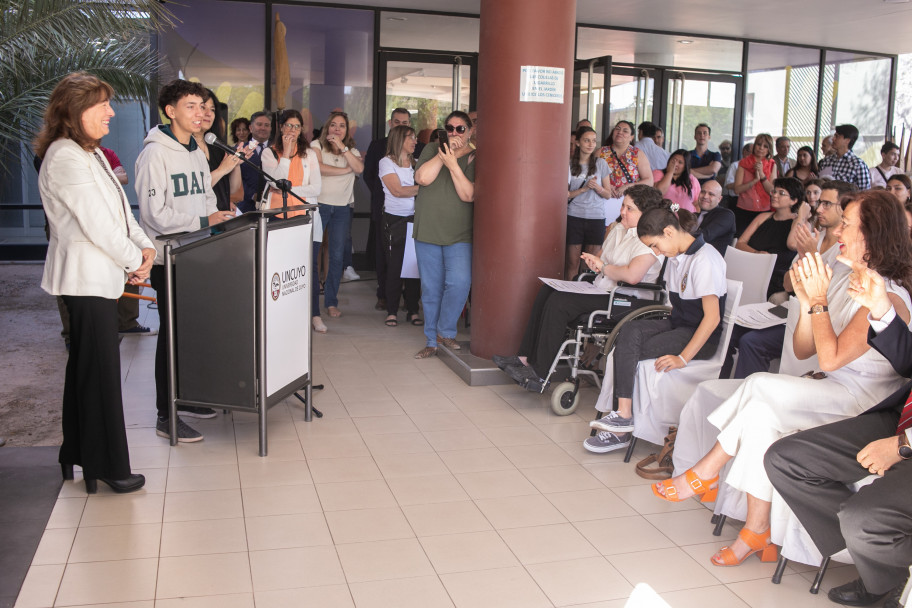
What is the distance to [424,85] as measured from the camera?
32.3 ft

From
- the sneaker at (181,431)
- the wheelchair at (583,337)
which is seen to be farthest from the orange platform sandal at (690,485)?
the sneaker at (181,431)

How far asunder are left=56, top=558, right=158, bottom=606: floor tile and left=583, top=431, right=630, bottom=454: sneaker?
82.4 inches

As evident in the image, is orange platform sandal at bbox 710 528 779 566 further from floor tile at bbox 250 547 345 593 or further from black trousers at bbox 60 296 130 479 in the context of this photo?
black trousers at bbox 60 296 130 479

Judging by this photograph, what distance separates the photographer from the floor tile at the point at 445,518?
10.9 feet

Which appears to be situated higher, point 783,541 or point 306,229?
point 306,229

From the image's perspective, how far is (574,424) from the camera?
4684mm

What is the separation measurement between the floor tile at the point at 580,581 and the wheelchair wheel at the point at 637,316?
1499 mm

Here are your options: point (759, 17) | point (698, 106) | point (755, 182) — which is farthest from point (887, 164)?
point (698, 106)

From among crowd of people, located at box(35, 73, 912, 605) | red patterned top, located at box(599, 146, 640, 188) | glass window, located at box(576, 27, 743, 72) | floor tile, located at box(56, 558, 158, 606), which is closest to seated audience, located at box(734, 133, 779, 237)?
red patterned top, located at box(599, 146, 640, 188)

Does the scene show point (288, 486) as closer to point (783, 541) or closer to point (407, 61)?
point (783, 541)

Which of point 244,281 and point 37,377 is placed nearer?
point 244,281

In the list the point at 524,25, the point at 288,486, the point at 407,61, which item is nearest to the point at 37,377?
the point at 288,486

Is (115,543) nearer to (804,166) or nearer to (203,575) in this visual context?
(203,575)

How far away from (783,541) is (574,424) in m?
1.75
